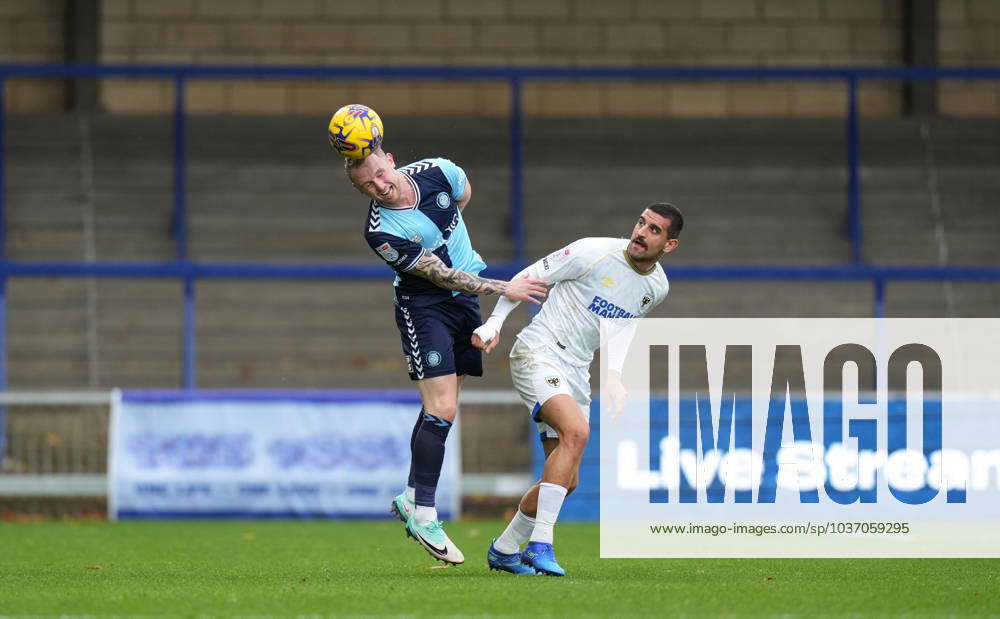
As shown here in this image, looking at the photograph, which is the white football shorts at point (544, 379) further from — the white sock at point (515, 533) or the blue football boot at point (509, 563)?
the blue football boot at point (509, 563)

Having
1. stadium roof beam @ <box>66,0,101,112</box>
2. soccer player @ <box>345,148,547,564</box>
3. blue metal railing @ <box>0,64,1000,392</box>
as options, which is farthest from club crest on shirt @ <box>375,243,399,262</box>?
stadium roof beam @ <box>66,0,101,112</box>

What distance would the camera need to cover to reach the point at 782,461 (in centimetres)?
1305

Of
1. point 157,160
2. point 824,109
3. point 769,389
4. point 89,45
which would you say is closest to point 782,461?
point 769,389

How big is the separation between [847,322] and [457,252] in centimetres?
1006

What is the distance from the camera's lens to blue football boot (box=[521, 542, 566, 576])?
24.8 feet

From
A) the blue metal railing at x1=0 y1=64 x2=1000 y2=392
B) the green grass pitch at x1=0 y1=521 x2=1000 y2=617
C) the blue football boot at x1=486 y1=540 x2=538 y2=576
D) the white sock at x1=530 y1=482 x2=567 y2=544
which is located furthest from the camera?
the blue metal railing at x1=0 y1=64 x2=1000 y2=392

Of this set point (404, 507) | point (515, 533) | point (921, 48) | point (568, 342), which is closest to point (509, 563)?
point (515, 533)

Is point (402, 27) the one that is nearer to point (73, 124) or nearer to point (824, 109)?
point (73, 124)

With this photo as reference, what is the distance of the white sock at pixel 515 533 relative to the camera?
7.79 meters

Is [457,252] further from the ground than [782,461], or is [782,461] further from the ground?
[457,252]

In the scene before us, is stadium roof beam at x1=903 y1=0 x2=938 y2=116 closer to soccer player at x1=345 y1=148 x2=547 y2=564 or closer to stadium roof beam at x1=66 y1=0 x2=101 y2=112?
stadium roof beam at x1=66 y1=0 x2=101 y2=112

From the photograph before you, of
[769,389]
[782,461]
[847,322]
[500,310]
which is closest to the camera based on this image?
[500,310]

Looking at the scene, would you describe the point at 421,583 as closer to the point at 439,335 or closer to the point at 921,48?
the point at 439,335

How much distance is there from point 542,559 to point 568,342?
44.6 inches
